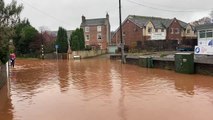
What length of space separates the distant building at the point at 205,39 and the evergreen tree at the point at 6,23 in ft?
58.8

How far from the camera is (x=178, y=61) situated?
24.6m

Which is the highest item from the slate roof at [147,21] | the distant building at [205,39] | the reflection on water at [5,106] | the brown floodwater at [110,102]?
the slate roof at [147,21]

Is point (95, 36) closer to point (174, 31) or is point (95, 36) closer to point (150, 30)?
point (150, 30)

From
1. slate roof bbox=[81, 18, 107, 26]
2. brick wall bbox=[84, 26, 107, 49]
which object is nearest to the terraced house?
brick wall bbox=[84, 26, 107, 49]

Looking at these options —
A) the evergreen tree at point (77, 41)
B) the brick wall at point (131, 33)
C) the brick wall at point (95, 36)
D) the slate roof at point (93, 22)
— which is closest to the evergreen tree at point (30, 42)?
the evergreen tree at point (77, 41)

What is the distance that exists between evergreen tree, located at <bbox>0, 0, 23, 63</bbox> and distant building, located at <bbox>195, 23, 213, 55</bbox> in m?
17.9

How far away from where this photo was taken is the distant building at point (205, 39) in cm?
3241

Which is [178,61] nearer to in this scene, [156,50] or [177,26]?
[156,50]

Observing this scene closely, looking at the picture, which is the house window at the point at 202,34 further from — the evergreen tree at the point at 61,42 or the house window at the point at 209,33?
the evergreen tree at the point at 61,42

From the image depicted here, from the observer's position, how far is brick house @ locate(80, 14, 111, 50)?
77062 mm

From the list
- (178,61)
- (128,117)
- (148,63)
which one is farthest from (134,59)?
(128,117)

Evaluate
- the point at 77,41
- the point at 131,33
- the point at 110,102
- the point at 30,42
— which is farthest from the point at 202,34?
the point at 30,42

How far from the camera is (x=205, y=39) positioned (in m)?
33.5

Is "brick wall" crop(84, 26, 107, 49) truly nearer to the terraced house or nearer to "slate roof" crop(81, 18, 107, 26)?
"slate roof" crop(81, 18, 107, 26)
